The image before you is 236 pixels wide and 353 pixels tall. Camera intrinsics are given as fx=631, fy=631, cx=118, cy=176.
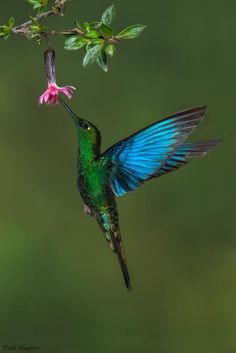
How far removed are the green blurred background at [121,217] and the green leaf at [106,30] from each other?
544mm

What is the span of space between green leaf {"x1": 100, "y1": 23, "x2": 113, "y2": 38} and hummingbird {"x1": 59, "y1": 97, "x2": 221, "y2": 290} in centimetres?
16

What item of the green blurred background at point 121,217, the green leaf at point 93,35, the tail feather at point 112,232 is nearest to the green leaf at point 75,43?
the green leaf at point 93,35

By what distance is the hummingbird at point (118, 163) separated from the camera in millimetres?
967

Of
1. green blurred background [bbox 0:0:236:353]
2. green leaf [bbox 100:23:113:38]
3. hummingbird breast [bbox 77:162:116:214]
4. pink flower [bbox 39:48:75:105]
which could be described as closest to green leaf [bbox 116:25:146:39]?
green leaf [bbox 100:23:113:38]

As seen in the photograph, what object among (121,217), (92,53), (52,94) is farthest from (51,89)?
(121,217)

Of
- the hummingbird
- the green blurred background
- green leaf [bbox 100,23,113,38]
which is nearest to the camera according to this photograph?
green leaf [bbox 100,23,113,38]

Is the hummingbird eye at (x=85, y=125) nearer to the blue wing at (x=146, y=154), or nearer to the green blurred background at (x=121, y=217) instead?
the blue wing at (x=146, y=154)

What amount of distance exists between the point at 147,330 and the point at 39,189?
1.30 feet

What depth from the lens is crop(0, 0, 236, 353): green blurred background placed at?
1400mm

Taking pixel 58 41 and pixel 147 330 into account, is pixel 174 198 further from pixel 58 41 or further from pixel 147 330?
pixel 58 41

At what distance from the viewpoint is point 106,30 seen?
2.81ft

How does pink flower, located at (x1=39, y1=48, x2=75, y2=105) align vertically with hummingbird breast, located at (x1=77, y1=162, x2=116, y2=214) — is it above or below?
above

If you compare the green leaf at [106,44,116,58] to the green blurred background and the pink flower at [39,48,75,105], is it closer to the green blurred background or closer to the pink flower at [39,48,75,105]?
the pink flower at [39,48,75,105]

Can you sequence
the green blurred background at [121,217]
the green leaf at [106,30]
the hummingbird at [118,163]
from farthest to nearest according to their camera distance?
A: the green blurred background at [121,217], the hummingbird at [118,163], the green leaf at [106,30]
